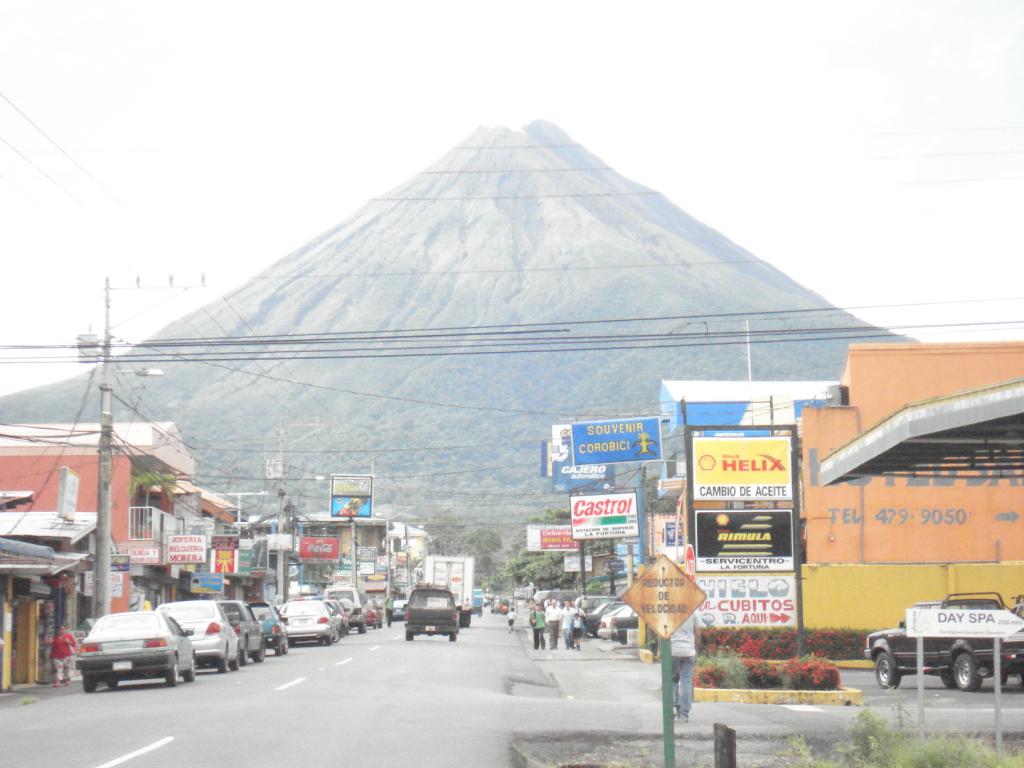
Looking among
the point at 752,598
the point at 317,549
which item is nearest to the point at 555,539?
the point at 317,549

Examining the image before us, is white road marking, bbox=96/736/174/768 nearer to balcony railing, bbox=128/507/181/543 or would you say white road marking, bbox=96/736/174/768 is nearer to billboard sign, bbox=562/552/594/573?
balcony railing, bbox=128/507/181/543

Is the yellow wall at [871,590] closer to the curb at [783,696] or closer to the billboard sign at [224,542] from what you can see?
the curb at [783,696]

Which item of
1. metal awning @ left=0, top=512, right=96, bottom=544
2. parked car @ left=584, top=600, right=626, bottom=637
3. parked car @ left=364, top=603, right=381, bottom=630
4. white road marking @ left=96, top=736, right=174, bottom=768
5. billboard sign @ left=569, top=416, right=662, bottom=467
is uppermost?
billboard sign @ left=569, top=416, right=662, bottom=467

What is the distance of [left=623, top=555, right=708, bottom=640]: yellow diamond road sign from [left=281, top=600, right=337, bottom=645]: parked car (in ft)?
112

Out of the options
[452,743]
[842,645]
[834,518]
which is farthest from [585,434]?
[452,743]

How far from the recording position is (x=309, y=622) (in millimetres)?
45000

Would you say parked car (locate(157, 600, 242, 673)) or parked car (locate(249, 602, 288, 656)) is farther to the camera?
parked car (locate(249, 602, 288, 656))

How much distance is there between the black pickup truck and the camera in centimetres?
2277

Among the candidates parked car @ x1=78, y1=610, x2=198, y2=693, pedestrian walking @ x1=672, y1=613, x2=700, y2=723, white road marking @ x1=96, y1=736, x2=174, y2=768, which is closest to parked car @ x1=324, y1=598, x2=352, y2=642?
parked car @ x1=78, y1=610, x2=198, y2=693

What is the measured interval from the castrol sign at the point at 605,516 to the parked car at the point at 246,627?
17.8 meters

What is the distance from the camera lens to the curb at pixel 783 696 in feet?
69.7

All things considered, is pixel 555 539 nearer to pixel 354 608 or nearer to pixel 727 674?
pixel 354 608

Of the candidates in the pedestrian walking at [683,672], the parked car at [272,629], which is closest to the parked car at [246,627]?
the parked car at [272,629]

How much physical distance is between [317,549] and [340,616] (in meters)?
36.0
